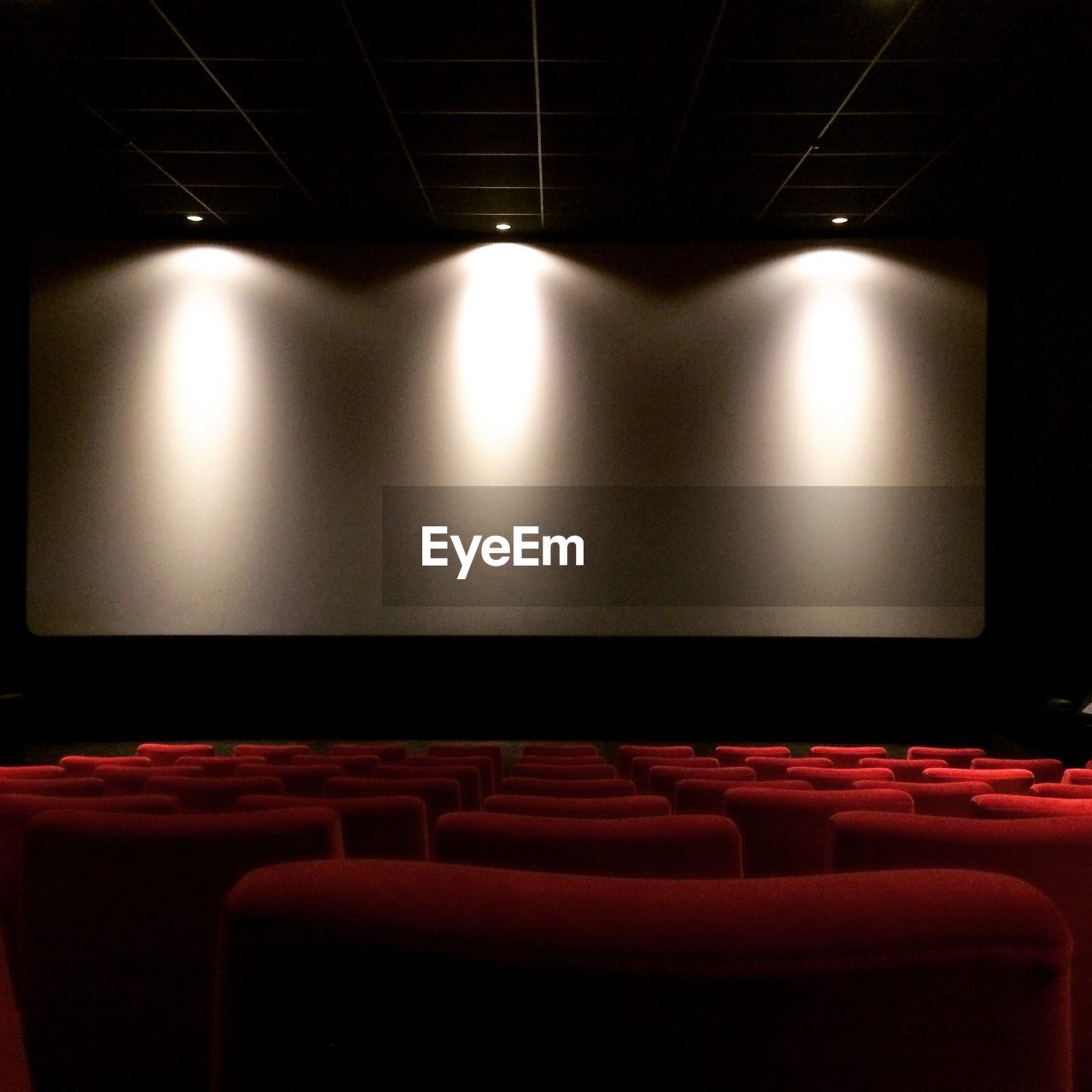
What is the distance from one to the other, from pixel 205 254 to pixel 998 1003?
9.45 m

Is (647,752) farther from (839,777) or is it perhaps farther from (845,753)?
(839,777)

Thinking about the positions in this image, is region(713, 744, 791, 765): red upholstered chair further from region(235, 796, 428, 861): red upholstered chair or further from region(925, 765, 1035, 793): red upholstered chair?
region(235, 796, 428, 861): red upholstered chair

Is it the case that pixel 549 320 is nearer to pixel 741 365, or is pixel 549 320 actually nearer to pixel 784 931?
pixel 741 365

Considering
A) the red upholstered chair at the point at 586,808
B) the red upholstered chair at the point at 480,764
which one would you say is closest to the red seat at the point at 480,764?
the red upholstered chair at the point at 480,764

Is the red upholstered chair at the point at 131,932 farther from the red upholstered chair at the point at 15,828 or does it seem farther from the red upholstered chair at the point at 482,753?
the red upholstered chair at the point at 482,753

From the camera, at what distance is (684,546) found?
8688 millimetres

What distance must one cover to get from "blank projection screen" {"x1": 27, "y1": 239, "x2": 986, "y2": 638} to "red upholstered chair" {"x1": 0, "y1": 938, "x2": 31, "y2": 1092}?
312 inches

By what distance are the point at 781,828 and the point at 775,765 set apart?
110 inches

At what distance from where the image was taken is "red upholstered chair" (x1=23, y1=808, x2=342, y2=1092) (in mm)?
1260

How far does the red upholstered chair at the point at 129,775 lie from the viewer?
11.6 ft

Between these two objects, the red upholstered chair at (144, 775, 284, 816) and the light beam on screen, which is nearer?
the red upholstered chair at (144, 775, 284, 816)

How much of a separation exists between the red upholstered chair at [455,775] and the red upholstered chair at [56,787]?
3.47ft

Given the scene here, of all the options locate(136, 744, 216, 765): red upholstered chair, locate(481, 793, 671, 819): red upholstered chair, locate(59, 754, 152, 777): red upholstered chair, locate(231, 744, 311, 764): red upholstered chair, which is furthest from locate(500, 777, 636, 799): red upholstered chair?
locate(136, 744, 216, 765): red upholstered chair

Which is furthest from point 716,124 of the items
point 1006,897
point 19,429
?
point 1006,897
